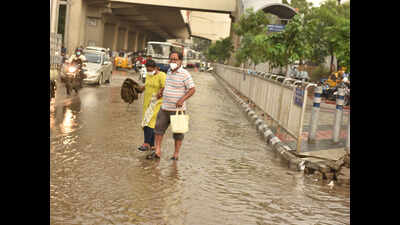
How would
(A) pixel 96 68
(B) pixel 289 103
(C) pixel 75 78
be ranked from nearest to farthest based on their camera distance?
(B) pixel 289 103, (C) pixel 75 78, (A) pixel 96 68

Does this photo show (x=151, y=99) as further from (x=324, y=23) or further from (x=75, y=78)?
(x=324, y=23)

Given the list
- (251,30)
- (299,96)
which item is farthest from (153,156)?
(251,30)

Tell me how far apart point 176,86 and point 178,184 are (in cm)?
191

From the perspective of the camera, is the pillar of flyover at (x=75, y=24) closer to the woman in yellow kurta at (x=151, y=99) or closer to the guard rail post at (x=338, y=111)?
the guard rail post at (x=338, y=111)

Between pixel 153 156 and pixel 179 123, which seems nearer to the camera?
pixel 179 123

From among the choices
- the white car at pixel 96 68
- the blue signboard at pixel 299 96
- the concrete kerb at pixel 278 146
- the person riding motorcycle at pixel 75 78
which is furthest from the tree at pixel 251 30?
the blue signboard at pixel 299 96

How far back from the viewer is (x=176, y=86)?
877cm

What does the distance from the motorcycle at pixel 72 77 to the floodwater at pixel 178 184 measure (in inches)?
307

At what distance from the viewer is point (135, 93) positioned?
10406 mm

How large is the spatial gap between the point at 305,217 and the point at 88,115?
9031 mm

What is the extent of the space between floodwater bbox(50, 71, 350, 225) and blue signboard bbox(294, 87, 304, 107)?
3.59 feet

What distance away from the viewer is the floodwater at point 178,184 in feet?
19.5
